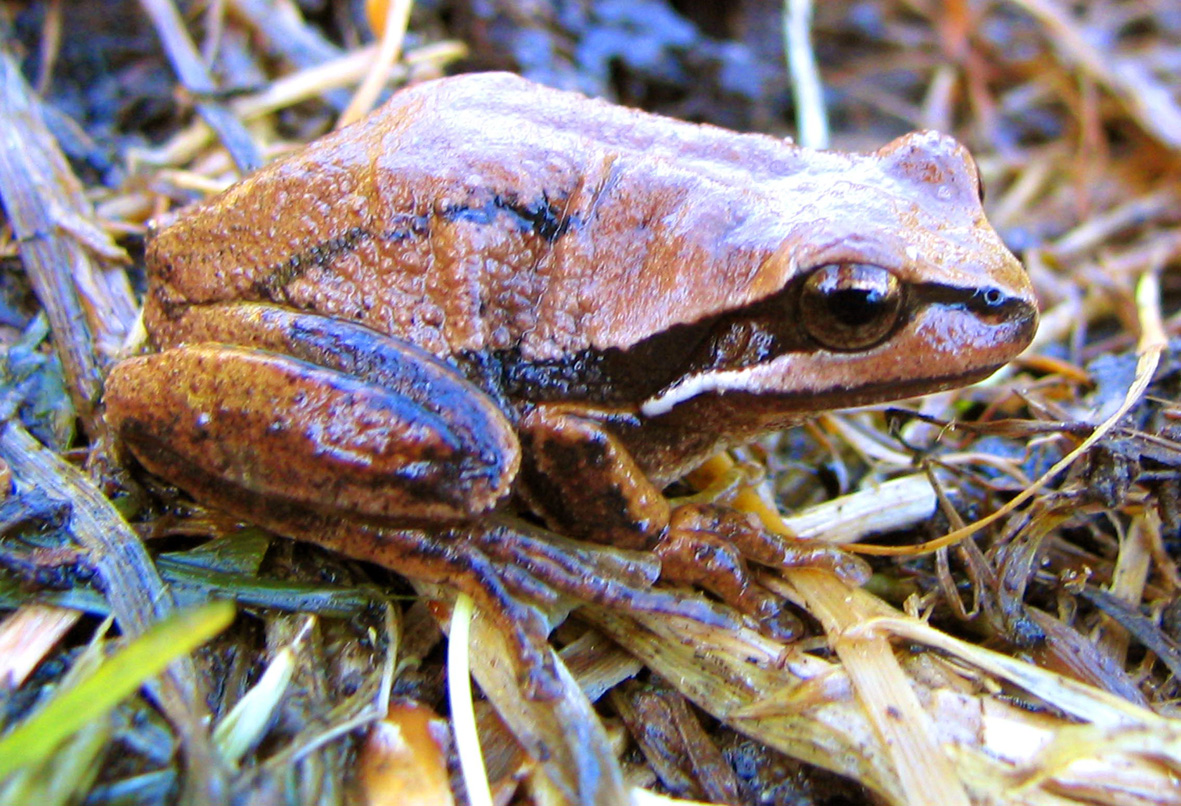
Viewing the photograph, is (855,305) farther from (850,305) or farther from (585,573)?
(585,573)

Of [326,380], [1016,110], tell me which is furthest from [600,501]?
[1016,110]

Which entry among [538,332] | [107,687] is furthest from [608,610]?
[107,687]

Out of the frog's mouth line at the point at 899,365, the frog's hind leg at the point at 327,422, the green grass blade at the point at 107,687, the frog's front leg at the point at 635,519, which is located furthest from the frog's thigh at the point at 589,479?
the green grass blade at the point at 107,687

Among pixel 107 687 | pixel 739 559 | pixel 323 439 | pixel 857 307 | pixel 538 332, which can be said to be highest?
pixel 857 307

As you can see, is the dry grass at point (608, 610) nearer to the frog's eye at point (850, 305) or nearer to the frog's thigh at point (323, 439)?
the frog's thigh at point (323, 439)

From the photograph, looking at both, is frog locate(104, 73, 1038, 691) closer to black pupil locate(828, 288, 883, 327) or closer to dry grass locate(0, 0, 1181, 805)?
black pupil locate(828, 288, 883, 327)

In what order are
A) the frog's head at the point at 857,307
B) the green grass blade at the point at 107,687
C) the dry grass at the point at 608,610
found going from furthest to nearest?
1. the frog's head at the point at 857,307
2. the dry grass at the point at 608,610
3. the green grass blade at the point at 107,687
